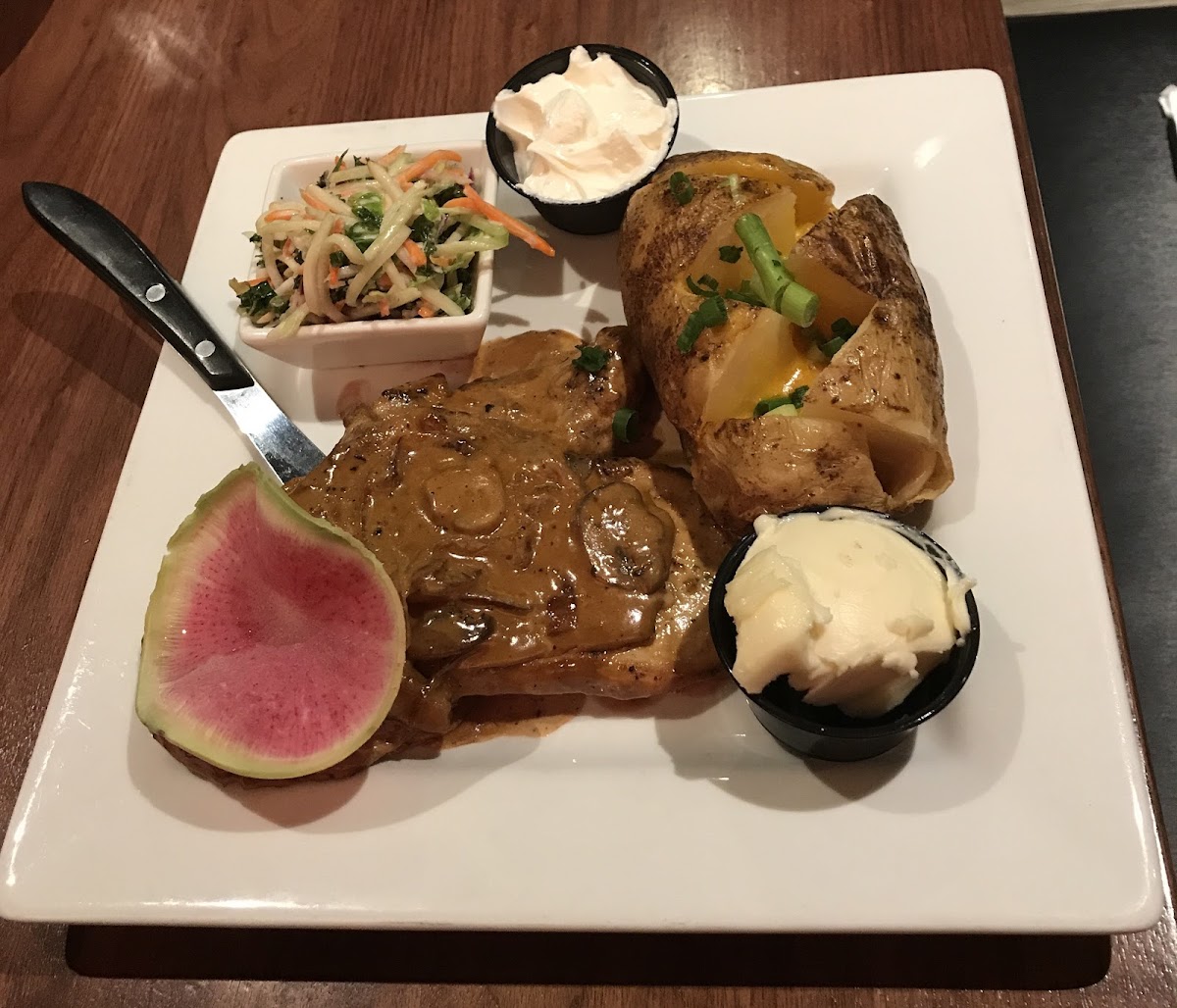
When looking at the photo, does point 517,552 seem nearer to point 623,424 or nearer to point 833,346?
point 623,424

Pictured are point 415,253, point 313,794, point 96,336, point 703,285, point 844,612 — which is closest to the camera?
point 844,612

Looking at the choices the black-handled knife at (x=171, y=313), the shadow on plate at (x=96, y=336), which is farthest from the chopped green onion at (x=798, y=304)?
the shadow on plate at (x=96, y=336)

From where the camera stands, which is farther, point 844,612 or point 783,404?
point 783,404

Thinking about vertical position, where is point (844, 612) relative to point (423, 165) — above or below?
below

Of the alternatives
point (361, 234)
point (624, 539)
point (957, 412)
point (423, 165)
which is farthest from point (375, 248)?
point (957, 412)

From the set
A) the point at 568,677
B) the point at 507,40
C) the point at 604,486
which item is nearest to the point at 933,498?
the point at 604,486
